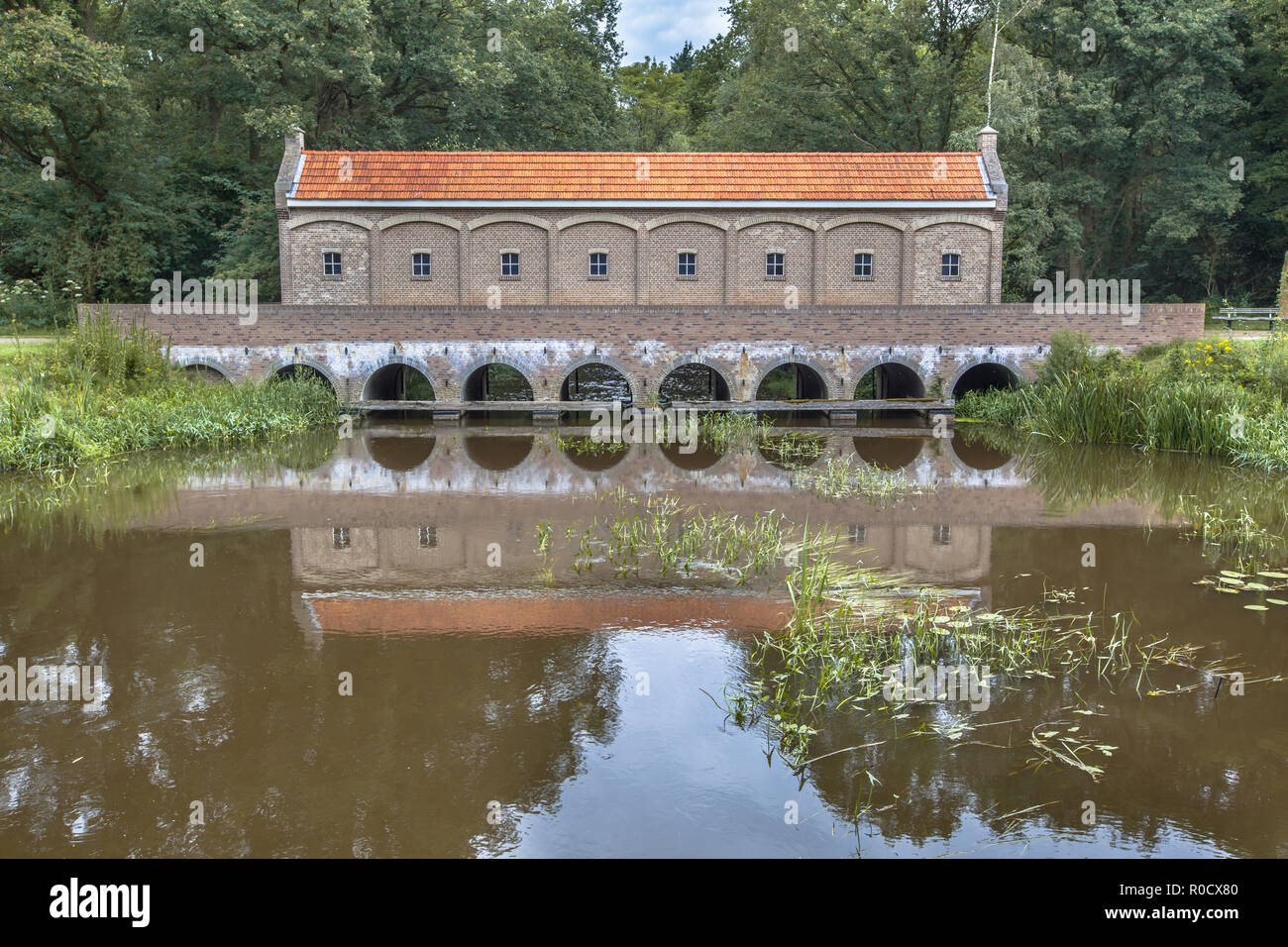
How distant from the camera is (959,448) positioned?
68.1ft

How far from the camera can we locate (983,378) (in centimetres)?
2856

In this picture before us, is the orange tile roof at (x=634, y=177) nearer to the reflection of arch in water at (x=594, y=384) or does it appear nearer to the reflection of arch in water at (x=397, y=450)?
the reflection of arch in water at (x=594, y=384)

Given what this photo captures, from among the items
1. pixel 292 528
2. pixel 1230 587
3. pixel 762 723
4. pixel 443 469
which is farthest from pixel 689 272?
pixel 762 723

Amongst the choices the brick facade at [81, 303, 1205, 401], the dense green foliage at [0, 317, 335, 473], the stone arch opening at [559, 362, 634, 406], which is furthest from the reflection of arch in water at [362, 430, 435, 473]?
the stone arch opening at [559, 362, 634, 406]

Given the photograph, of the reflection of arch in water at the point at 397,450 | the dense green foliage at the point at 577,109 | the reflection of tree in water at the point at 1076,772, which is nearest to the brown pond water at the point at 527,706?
the reflection of tree in water at the point at 1076,772

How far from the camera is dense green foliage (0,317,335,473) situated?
17.0m

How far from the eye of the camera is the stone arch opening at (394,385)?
26288 millimetres

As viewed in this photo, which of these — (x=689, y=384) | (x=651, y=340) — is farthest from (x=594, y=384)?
(x=651, y=340)

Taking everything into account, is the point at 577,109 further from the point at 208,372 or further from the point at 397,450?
the point at 397,450

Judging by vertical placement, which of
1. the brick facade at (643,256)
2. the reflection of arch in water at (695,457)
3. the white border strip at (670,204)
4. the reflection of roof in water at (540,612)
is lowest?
the reflection of roof in water at (540,612)

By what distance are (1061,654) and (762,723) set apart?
9.28 ft

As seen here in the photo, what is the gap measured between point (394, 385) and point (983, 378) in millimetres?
16735

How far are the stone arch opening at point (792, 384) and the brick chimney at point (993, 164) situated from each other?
6999 mm

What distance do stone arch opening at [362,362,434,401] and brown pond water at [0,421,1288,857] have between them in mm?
12479
